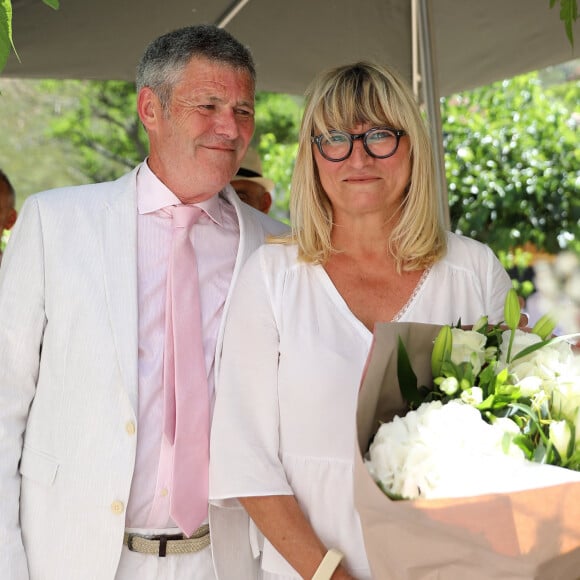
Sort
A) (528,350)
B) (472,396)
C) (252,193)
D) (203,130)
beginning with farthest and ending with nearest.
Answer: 1. (252,193)
2. (203,130)
3. (528,350)
4. (472,396)

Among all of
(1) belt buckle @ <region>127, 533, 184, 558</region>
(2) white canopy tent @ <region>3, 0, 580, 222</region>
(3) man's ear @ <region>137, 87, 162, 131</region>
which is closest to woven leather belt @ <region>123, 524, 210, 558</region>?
(1) belt buckle @ <region>127, 533, 184, 558</region>

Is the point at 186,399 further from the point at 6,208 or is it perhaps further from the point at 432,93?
the point at 6,208

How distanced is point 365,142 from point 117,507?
119 cm

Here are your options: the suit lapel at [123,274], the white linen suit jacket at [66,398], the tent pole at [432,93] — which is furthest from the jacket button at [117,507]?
the tent pole at [432,93]

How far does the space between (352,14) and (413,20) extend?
13.8 inches

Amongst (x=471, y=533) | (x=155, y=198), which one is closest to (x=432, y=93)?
(x=155, y=198)

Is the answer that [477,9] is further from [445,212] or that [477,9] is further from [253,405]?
[253,405]

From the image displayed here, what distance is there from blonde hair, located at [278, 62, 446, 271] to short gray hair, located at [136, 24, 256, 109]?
0.35 m

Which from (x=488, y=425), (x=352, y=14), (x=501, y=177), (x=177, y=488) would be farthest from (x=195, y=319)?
(x=501, y=177)

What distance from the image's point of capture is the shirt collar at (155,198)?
9.68 feet

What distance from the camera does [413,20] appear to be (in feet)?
16.5

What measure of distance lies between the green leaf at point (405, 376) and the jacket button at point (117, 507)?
3.07 feet

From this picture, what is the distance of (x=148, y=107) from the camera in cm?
307

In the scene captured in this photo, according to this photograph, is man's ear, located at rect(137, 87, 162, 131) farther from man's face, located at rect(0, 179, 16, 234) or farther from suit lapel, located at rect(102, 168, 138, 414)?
man's face, located at rect(0, 179, 16, 234)
